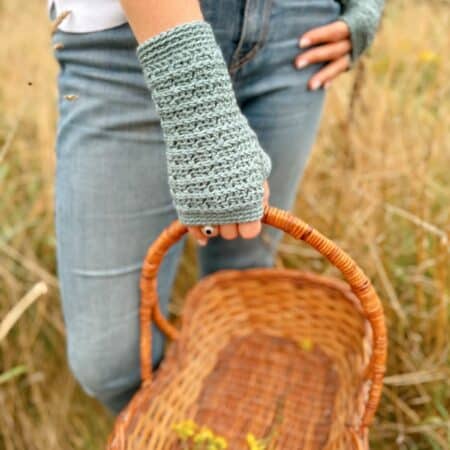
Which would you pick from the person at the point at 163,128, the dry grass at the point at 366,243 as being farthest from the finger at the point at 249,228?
the dry grass at the point at 366,243

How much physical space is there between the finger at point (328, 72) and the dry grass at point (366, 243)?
0.22 m

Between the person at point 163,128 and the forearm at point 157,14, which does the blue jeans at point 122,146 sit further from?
the forearm at point 157,14

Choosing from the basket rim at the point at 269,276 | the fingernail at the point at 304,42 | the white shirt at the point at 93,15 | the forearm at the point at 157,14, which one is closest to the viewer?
the forearm at the point at 157,14

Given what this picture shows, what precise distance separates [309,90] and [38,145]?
99cm

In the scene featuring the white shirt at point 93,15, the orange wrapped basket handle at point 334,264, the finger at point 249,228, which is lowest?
the orange wrapped basket handle at point 334,264

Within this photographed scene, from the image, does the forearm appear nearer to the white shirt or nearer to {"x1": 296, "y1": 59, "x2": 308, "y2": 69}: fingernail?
the white shirt

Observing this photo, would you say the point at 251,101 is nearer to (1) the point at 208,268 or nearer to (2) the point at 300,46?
(2) the point at 300,46

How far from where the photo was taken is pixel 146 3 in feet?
1.82

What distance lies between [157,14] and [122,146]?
0.21 m

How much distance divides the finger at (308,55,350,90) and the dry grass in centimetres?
22

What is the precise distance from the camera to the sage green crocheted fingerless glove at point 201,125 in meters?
0.57

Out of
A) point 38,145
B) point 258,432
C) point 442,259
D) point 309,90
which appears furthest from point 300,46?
point 38,145

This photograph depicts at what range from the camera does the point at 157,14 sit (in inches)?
22.2

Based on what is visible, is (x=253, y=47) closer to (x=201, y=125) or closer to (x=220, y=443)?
(x=201, y=125)
